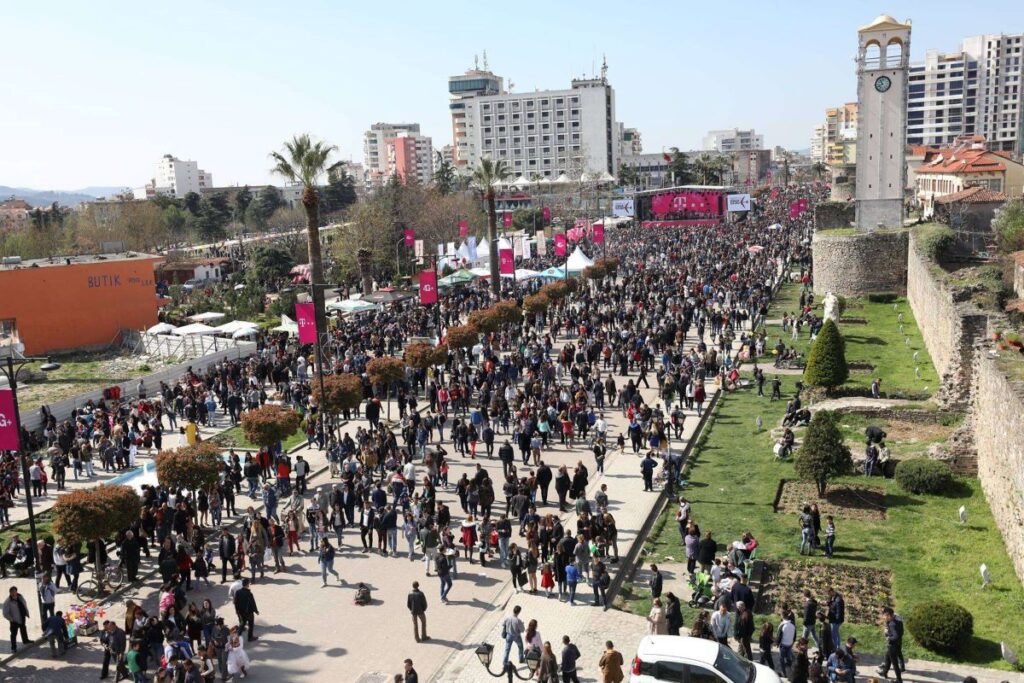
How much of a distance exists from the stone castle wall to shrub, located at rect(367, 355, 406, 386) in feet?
100

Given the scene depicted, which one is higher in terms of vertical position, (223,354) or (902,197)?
(902,197)

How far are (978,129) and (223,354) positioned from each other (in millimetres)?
150344

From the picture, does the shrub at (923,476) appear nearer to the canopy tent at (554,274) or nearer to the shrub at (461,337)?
the shrub at (461,337)

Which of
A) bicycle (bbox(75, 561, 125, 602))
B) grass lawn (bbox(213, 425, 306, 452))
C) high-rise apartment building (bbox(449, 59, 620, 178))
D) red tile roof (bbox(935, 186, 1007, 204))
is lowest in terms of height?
bicycle (bbox(75, 561, 125, 602))

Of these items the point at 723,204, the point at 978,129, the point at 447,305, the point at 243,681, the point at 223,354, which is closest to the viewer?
the point at 243,681

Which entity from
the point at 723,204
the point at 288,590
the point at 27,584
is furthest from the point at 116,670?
the point at 723,204

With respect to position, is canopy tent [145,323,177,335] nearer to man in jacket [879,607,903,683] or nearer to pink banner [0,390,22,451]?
pink banner [0,390,22,451]

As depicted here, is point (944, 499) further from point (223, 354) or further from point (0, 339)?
point (0, 339)

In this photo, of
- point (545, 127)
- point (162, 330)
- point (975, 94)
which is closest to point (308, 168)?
point (162, 330)

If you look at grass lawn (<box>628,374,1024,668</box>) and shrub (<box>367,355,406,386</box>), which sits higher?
shrub (<box>367,355,406,386</box>)

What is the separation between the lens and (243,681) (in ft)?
42.8

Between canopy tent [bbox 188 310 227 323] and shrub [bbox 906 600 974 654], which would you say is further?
canopy tent [bbox 188 310 227 323]

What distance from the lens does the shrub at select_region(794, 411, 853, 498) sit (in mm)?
19234

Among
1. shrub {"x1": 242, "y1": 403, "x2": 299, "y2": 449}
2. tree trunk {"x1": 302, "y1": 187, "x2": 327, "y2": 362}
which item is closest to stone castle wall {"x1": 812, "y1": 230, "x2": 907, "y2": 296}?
tree trunk {"x1": 302, "y1": 187, "x2": 327, "y2": 362}
